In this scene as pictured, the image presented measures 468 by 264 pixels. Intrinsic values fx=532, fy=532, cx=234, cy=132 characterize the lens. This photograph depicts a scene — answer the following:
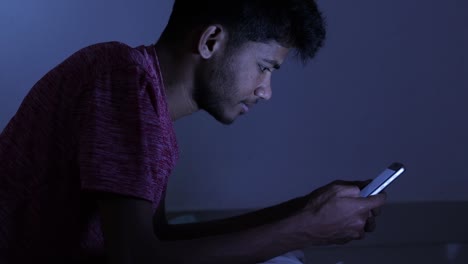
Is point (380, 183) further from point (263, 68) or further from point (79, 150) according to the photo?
point (79, 150)

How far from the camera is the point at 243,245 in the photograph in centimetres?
61

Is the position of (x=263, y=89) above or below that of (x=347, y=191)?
above

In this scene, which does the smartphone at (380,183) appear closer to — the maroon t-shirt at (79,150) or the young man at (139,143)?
the young man at (139,143)

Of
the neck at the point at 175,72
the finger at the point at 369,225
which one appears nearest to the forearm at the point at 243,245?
the finger at the point at 369,225

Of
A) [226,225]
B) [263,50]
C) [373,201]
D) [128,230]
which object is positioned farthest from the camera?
[226,225]

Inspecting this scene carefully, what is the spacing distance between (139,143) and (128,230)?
95mm

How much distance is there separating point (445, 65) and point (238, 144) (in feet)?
1.85

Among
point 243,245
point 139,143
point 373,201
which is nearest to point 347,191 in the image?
point 373,201

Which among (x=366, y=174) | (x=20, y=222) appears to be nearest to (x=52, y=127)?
(x=20, y=222)

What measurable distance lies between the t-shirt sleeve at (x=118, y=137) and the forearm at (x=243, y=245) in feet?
0.24

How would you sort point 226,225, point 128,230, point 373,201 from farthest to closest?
1. point 226,225
2. point 373,201
3. point 128,230

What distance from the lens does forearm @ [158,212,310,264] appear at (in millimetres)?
604

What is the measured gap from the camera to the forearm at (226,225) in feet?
2.90

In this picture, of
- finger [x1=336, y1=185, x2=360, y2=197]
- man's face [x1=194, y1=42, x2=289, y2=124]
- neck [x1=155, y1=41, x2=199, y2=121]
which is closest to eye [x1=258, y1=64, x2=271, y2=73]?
man's face [x1=194, y1=42, x2=289, y2=124]
